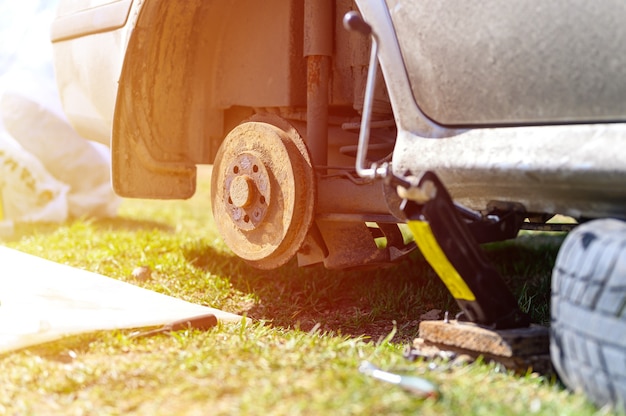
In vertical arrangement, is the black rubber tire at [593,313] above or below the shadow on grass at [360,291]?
above

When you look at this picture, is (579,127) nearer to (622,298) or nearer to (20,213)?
(622,298)

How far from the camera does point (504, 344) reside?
1.73m

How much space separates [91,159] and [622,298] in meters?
4.00

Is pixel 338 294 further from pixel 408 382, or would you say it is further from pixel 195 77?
pixel 408 382

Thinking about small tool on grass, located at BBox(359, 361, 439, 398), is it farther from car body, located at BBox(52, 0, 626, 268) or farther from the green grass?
car body, located at BBox(52, 0, 626, 268)

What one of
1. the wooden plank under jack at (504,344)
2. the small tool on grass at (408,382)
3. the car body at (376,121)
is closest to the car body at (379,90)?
the car body at (376,121)

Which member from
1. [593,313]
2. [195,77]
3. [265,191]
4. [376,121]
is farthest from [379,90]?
[593,313]

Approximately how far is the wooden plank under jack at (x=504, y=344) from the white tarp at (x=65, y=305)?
2.79ft

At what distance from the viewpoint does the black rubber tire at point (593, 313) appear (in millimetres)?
1448

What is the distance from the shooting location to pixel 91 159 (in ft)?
15.9

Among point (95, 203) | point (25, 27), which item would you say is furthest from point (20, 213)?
point (25, 27)

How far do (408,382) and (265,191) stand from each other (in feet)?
3.43

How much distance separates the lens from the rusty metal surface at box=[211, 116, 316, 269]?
7.78 feet

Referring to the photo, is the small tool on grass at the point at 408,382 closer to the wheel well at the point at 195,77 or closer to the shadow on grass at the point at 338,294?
the shadow on grass at the point at 338,294
